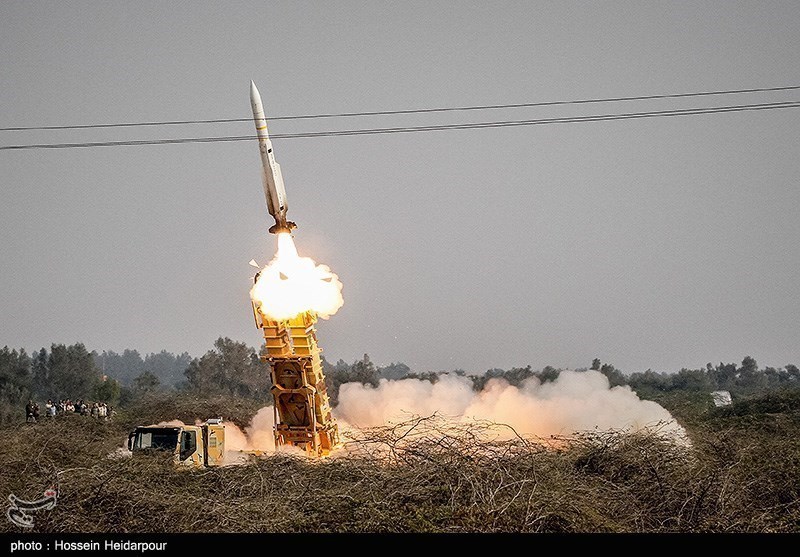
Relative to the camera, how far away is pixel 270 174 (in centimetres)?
2522

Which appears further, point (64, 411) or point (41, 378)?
point (41, 378)

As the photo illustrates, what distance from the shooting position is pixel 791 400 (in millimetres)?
38969

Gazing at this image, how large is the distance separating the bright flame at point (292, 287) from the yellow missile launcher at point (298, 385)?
1.04 feet

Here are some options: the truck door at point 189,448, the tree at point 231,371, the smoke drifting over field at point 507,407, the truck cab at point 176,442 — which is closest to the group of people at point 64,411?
the smoke drifting over field at point 507,407

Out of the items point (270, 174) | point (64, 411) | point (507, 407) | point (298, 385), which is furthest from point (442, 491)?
point (64, 411)

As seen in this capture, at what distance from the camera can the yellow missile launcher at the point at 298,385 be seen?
24.6 meters

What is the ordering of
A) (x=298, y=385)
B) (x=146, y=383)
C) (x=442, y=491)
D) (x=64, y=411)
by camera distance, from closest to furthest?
(x=442, y=491) → (x=298, y=385) → (x=64, y=411) → (x=146, y=383)

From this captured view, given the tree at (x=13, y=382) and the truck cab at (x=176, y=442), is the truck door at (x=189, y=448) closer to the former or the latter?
the truck cab at (x=176, y=442)

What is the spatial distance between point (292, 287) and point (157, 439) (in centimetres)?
617

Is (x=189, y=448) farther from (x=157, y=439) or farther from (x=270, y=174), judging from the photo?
(x=270, y=174)

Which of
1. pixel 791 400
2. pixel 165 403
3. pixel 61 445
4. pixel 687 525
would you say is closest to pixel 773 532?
pixel 687 525

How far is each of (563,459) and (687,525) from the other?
6304 millimetres

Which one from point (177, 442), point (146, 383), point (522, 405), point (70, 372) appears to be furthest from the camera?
point (70, 372)

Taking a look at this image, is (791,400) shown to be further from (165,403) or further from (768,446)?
(165,403)
